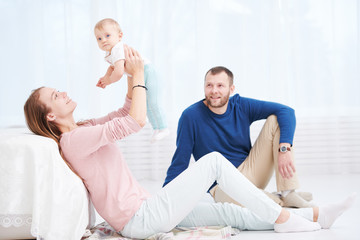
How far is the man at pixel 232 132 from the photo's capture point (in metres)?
2.73

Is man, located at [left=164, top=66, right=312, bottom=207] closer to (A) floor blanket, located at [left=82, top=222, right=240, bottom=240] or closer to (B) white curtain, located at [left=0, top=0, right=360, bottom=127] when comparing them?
(A) floor blanket, located at [left=82, top=222, right=240, bottom=240]

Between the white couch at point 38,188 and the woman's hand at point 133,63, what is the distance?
1.72 feet

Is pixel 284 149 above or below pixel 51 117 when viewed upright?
below

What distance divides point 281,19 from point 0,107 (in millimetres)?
2981

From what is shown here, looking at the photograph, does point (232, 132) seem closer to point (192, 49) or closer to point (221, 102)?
point (221, 102)

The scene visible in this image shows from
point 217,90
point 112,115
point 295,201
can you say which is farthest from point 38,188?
point 295,201

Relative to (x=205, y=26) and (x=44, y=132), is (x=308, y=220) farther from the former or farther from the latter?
A: (x=205, y=26)

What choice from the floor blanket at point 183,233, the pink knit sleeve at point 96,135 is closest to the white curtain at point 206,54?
the floor blanket at point 183,233

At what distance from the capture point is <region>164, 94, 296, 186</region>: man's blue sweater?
2795 millimetres

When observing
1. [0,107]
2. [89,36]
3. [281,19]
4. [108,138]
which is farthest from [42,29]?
[108,138]

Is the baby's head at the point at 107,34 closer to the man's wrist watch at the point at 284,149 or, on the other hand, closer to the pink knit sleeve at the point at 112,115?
the pink knit sleeve at the point at 112,115

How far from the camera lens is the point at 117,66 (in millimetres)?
2199

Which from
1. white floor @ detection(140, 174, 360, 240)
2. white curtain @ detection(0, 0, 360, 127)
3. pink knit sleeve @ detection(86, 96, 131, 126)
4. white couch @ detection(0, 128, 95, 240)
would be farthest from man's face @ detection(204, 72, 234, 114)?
white curtain @ detection(0, 0, 360, 127)

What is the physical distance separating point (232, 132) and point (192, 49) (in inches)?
70.6
